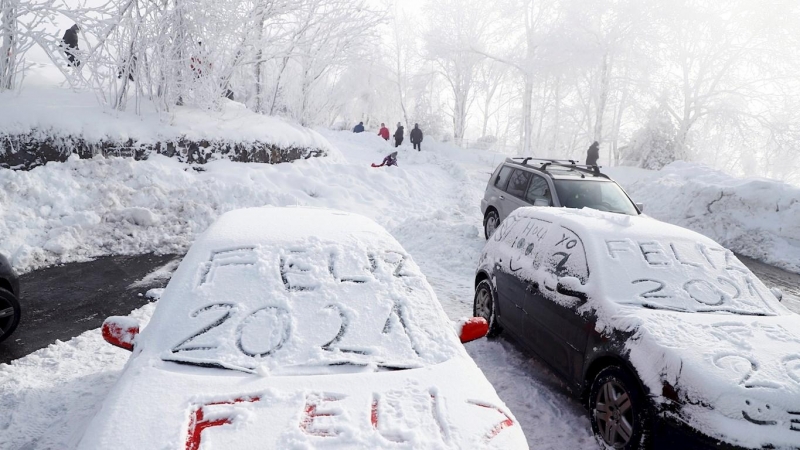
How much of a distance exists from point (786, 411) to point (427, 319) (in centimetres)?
230

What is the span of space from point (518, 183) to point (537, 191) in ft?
2.74

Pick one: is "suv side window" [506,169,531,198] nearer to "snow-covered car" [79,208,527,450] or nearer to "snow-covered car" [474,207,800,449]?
"snow-covered car" [474,207,800,449]

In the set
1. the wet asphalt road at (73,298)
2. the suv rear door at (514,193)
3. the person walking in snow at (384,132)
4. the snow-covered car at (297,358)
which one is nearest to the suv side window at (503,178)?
the suv rear door at (514,193)

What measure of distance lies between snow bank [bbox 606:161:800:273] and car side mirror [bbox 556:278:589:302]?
32.4 ft

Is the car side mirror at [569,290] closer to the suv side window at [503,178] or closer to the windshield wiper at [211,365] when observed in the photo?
the windshield wiper at [211,365]

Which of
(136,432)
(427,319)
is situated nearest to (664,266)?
(427,319)

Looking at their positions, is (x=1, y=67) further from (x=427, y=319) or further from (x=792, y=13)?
(x=792, y=13)

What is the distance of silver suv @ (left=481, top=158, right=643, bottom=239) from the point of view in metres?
8.09

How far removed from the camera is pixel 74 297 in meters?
5.82

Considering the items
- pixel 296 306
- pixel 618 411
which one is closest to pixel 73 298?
pixel 296 306

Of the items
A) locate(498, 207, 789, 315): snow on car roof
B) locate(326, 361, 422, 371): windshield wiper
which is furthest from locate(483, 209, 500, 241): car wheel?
locate(326, 361, 422, 371): windshield wiper

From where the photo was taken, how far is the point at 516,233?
5.57 m

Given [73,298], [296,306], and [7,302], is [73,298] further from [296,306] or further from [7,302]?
[296,306]

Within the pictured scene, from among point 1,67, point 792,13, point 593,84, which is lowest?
point 1,67
